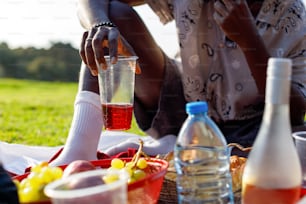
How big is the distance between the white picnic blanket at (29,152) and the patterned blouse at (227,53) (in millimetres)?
163

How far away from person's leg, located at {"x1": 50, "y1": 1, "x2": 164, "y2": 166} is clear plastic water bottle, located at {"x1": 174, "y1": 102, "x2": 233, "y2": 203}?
17.2 inches

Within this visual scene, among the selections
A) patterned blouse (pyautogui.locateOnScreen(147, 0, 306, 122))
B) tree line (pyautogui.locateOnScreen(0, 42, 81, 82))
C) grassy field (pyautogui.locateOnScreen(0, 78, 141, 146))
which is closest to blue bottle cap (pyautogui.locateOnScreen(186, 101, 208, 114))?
patterned blouse (pyautogui.locateOnScreen(147, 0, 306, 122))

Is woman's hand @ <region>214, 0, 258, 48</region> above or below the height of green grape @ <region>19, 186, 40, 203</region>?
above

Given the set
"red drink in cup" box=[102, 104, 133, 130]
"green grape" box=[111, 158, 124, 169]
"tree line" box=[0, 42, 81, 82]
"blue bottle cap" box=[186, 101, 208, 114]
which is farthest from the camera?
"tree line" box=[0, 42, 81, 82]

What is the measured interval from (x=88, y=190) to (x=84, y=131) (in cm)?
61

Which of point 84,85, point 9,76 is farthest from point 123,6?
point 9,76

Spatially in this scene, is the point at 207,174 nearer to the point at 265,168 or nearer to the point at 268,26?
the point at 265,168

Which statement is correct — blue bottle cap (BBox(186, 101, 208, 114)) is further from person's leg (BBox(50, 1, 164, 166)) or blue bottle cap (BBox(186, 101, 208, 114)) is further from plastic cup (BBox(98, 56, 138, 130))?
person's leg (BBox(50, 1, 164, 166))

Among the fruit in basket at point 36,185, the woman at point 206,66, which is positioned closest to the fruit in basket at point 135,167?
the fruit in basket at point 36,185

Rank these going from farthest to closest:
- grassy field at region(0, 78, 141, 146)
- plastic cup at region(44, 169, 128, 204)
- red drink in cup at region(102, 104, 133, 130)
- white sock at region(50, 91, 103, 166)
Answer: grassy field at region(0, 78, 141, 146) → white sock at region(50, 91, 103, 166) → red drink in cup at region(102, 104, 133, 130) → plastic cup at region(44, 169, 128, 204)

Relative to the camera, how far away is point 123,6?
4.49 feet

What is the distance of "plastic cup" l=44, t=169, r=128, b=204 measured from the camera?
551 mm

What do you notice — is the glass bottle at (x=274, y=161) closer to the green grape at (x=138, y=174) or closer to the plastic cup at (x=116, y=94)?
the green grape at (x=138, y=174)

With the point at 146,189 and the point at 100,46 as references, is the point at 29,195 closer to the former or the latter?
the point at 146,189
